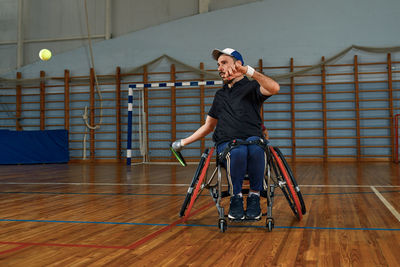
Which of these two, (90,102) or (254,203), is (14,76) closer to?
(90,102)

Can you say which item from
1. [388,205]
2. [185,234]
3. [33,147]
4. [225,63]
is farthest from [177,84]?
[185,234]

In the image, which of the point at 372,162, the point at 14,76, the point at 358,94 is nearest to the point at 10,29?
the point at 14,76

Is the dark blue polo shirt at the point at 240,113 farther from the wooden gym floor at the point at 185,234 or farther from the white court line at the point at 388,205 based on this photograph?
the white court line at the point at 388,205

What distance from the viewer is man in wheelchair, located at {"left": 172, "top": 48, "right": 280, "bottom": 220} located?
1922 millimetres

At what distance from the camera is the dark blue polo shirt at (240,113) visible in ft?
6.63

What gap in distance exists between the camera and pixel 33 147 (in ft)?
30.2

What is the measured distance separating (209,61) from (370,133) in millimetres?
3966

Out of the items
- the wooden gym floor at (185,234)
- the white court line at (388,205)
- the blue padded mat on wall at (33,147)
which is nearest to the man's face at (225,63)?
the wooden gym floor at (185,234)

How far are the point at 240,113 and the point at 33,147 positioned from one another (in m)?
8.30

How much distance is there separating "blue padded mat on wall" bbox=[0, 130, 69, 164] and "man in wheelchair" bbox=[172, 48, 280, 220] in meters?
7.97

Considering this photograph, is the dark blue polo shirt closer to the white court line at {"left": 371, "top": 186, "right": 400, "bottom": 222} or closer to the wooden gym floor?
the wooden gym floor

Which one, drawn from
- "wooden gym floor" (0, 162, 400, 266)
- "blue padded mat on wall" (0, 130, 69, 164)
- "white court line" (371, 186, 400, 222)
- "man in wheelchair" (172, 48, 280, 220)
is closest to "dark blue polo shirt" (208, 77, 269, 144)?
"man in wheelchair" (172, 48, 280, 220)

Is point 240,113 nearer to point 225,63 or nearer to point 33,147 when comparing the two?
point 225,63

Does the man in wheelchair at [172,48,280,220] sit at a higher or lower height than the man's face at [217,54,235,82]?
lower
